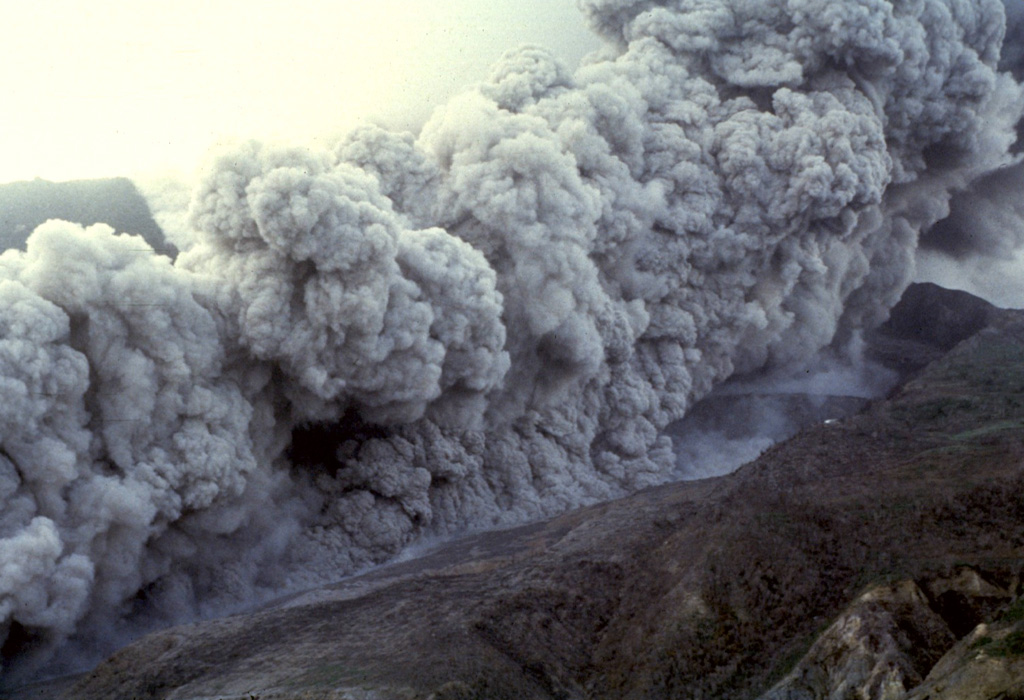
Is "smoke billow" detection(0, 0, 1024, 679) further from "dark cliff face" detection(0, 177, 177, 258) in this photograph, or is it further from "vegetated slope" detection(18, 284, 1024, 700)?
"dark cliff face" detection(0, 177, 177, 258)

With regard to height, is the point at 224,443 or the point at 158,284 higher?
the point at 158,284

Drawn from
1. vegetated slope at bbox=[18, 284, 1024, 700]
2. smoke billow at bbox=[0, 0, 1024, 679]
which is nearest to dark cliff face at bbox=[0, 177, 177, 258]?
smoke billow at bbox=[0, 0, 1024, 679]

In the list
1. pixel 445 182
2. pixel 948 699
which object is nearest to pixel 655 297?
pixel 445 182

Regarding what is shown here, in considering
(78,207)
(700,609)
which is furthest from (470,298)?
(78,207)

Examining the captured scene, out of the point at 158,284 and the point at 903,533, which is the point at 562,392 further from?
the point at 903,533

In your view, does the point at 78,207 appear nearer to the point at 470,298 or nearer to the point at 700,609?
the point at 470,298

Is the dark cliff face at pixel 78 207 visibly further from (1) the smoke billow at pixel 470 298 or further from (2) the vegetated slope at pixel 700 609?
(2) the vegetated slope at pixel 700 609
